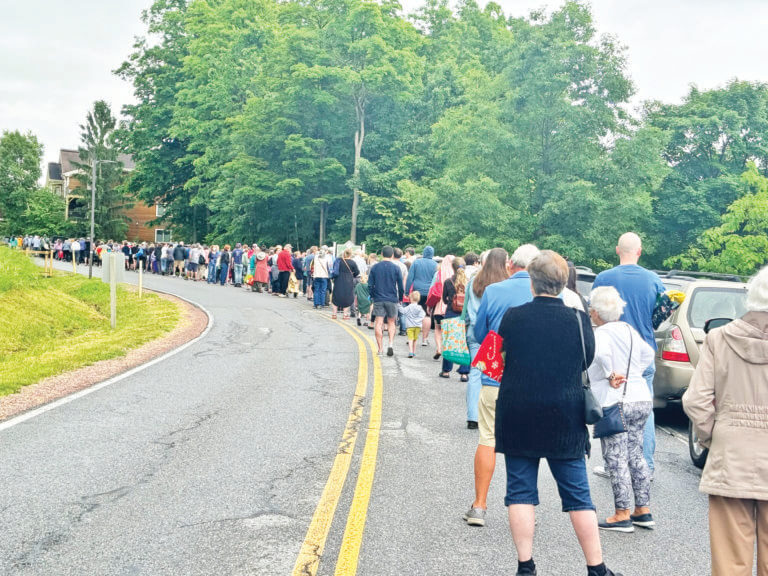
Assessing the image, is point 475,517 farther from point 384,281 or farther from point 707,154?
point 707,154

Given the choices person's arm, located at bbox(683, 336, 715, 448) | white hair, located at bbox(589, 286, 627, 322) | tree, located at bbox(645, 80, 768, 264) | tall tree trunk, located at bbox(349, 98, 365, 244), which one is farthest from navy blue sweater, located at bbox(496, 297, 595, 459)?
tall tree trunk, located at bbox(349, 98, 365, 244)

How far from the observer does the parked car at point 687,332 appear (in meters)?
8.77

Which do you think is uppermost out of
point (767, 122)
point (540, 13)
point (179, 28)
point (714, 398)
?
point (179, 28)

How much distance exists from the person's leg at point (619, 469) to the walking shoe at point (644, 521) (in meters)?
0.11

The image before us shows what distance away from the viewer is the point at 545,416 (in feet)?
13.5

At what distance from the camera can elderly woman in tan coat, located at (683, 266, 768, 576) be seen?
3447 mm

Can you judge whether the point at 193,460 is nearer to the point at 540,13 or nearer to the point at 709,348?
the point at 709,348

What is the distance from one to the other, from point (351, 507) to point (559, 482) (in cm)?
188

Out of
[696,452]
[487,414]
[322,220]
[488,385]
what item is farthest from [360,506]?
[322,220]

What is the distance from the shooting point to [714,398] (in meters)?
3.57

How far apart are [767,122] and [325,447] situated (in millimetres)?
43082

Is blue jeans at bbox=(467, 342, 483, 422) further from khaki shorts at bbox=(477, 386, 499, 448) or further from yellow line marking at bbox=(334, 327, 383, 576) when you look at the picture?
khaki shorts at bbox=(477, 386, 499, 448)

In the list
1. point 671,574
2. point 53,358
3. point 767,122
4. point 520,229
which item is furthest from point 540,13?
point 671,574

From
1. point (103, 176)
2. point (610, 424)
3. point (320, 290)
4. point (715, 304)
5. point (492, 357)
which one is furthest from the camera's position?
point (103, 176)
